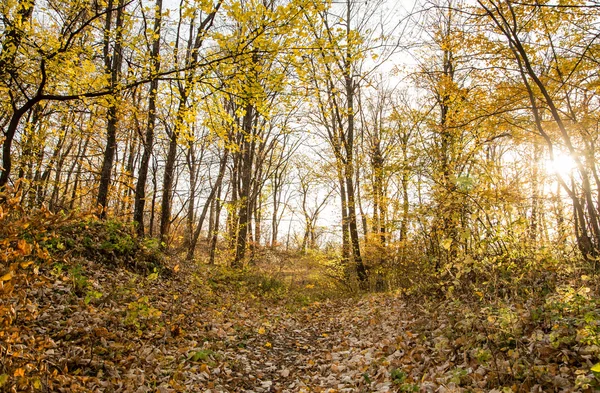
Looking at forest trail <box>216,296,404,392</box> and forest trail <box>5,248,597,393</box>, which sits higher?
forest trail <box>5,248,597,393</box>

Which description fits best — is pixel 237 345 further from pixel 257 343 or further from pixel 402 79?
pixel 402 79

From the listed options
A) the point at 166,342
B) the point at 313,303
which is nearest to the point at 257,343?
the point at 166,342

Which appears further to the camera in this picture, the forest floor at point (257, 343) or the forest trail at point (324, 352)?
the forest trail at point (324, 352)

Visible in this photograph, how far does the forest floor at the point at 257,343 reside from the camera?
125 inches

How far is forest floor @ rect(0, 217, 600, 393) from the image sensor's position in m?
3.19

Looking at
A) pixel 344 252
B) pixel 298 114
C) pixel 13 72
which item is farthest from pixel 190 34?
pixel 344 252

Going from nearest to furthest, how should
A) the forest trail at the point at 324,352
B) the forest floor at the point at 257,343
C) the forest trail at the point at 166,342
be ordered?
1. the forest floor at the point at 257,343
2. the forest trail at the point at 166,342
3. the forest trail at the point at 324,352

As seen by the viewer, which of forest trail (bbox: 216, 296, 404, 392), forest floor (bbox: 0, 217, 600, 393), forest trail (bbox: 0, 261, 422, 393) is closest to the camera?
forest floor (bbox: 0, 217, 600, 393)

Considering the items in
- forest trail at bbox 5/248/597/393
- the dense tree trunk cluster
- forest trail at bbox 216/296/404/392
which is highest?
the dense tree trunk cluster

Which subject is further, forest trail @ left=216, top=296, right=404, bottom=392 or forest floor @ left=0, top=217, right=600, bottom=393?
forest trail @ left=216, top=296, right=404, bottom=392

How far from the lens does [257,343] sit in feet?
20.3

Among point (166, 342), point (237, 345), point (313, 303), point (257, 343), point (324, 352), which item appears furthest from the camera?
point (313, 303)

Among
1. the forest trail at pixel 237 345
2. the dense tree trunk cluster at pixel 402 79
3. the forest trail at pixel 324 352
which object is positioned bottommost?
the forest trail at pixel 324 352

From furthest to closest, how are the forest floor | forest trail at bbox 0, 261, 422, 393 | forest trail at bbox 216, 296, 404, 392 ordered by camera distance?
forest trail at bbox 216, 296, 404, 392, forest trail at bbox 0, 261, 422, 393, the forest floor
